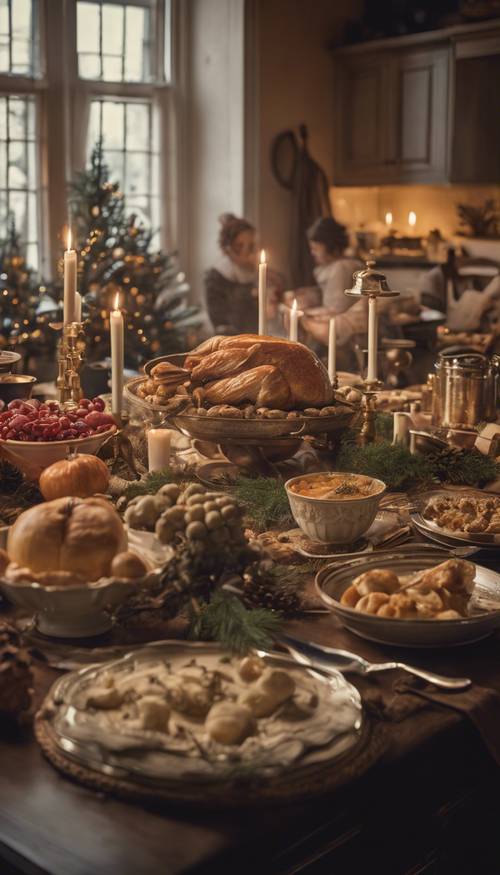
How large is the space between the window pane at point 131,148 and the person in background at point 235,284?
77 centimetres

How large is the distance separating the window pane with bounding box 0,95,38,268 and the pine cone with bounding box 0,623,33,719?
5.23 m

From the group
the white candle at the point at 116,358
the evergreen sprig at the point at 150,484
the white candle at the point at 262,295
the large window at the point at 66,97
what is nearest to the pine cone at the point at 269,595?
the evergreen sprig at the point at 150,484

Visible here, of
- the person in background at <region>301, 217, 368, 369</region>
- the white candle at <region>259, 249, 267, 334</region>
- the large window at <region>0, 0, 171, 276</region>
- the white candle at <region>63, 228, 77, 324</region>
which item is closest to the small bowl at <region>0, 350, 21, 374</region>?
the white candle at <region>63, 228, 77, 324</region>

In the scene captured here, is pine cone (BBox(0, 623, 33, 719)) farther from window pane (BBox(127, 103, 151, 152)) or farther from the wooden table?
window pane (BBox(127, 103, 151, 152))

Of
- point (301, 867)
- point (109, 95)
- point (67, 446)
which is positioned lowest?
point (301, 867)

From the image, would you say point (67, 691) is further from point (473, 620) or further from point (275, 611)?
point (473, 620)

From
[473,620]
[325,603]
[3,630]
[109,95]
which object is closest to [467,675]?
[473,620]

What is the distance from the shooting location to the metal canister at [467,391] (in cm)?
228

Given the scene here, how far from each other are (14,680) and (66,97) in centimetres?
570

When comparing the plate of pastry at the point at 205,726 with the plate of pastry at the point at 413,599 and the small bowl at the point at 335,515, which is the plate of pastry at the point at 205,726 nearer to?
the plate of pastry at the point at 413,599

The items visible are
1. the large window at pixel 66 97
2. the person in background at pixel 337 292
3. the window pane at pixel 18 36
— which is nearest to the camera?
the person in background at pixel 337 292

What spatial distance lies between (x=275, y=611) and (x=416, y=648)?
0.63 feet

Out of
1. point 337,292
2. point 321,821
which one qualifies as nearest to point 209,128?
point 337,292

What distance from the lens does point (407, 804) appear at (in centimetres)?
117
